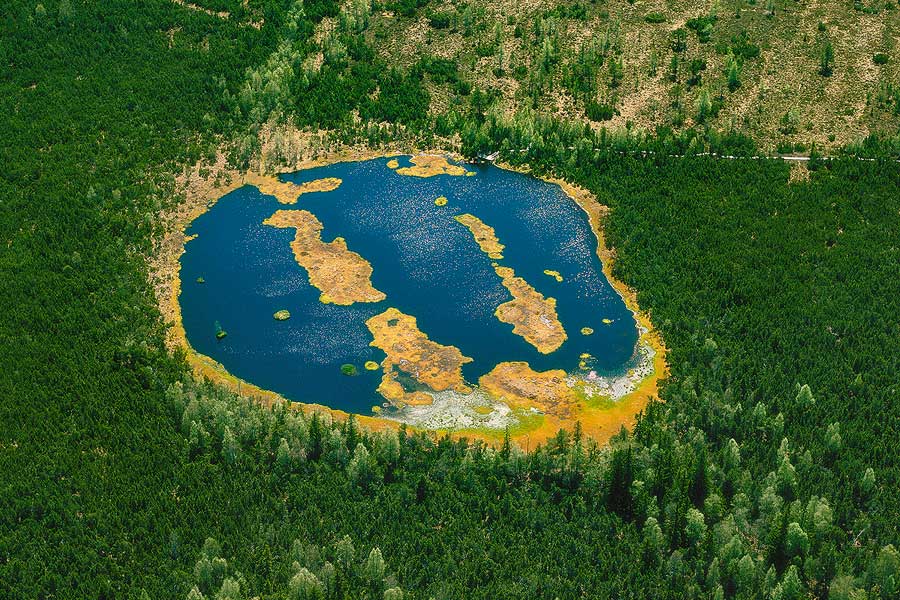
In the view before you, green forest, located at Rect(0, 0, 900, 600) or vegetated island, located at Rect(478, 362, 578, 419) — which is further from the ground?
green forest, located at Rect(0, 0, 900, 600)

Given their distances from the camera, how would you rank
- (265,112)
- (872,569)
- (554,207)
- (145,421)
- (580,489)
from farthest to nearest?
(265,112), (554,207), (145,421), (580,489), (872,569)

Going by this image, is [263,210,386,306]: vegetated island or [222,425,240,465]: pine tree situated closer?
[222,425,240,465]: pine tree

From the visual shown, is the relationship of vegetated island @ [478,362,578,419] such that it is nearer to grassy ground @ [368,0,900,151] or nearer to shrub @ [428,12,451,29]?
grassy ground @ [368,0,900,151]

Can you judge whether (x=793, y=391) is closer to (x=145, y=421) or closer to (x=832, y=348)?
(x=832, y=348)

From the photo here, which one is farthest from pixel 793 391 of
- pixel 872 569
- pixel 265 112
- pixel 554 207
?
pixel 265 112

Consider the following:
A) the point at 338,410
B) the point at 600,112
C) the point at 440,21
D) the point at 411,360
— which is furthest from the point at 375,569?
the point at 440,21

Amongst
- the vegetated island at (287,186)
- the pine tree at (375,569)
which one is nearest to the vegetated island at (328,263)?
the vegetated island at (287,186)

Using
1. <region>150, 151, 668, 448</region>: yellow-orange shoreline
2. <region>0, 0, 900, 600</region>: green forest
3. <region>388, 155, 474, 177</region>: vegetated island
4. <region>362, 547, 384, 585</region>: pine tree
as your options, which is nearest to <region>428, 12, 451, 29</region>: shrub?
<region>0, 0, 900, 600</region>: green forest

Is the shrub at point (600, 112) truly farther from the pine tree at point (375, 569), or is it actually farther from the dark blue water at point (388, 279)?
the pine tree at point (375, 569)
